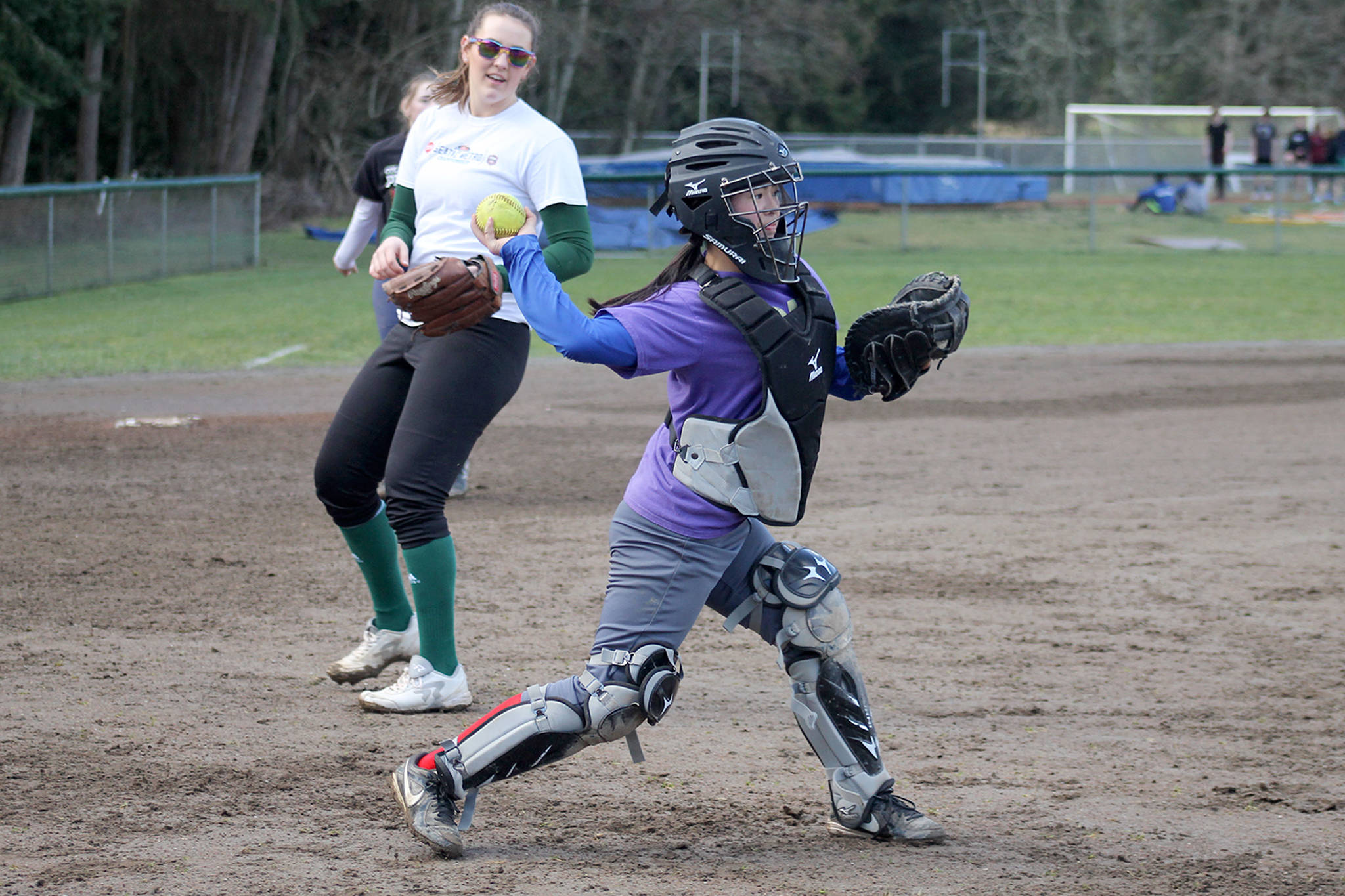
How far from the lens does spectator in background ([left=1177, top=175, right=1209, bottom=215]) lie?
27.5 metres

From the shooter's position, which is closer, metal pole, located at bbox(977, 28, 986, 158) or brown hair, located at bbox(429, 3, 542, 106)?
brown hair, located at bbox(429, 3, 542, 106)

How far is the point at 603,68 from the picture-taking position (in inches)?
1704

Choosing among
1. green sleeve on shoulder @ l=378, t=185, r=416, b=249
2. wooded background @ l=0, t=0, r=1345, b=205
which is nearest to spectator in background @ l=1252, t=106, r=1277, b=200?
wooded background @ l=0, t=0, r=1345, b=205

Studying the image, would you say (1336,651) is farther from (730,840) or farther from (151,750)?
(151,750)

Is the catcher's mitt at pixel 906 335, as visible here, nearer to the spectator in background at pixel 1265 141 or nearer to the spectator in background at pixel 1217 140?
the spectator in background at pixel 1217 140

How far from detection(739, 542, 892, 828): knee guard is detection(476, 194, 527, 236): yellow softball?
3.32 ft

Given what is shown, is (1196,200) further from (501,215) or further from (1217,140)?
(501,215)

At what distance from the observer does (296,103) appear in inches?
1346

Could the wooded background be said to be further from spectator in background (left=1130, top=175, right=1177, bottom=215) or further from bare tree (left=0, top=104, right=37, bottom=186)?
spectator in background (left=1130, top=175, right=1177, bottom=215)

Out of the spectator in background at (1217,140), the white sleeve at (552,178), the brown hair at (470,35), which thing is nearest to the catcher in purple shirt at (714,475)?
the white sleeve at (552,178)

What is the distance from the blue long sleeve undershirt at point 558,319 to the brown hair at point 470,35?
140 cm

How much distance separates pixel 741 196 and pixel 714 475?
646 mm

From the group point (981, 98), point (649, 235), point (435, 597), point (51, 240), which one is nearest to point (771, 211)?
point (435, 597)

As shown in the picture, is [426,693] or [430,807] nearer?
[430,807]
